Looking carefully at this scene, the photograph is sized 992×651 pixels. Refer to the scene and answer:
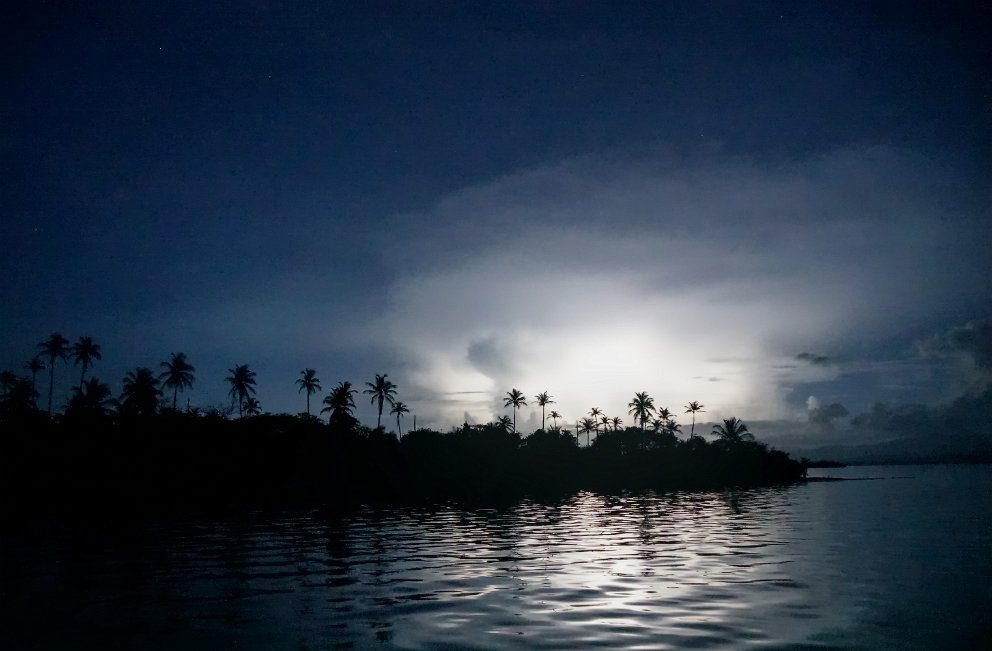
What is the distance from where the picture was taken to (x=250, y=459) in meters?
86.6

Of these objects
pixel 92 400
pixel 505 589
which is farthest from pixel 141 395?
pixel 505 589

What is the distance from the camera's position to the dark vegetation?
72.8m

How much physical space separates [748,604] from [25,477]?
83301 mm

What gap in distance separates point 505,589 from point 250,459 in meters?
77.7

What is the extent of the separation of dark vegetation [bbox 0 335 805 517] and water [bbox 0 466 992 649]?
124 ft

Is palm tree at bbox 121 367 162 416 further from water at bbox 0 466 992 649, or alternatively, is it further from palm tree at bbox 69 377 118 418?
water at bbox 0 466 992 649

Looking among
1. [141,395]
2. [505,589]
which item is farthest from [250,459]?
[505,589]

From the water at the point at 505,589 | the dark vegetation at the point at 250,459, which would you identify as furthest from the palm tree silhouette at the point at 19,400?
the water at the point at 505,589

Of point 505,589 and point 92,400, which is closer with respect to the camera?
point 505,589

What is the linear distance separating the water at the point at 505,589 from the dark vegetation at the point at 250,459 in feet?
124

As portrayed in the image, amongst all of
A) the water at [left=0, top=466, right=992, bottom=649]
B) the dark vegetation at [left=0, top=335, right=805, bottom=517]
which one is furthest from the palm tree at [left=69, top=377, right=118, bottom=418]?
the water at [left=0, top=466, right=992, bottom=649]

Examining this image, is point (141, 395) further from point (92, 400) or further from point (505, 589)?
point (505, 589)

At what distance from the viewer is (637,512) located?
48.8 meters

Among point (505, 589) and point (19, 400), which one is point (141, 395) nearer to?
point (19, 400)
